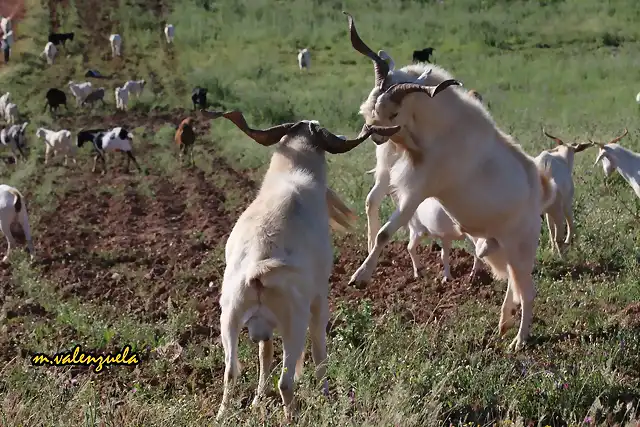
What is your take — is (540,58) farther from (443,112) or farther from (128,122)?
(443,112)

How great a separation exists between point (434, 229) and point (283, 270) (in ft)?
12.2

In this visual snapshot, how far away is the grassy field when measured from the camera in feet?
15.5

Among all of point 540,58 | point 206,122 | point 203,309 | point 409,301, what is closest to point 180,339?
point 203,309

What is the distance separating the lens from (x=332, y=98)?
23578 millimetres

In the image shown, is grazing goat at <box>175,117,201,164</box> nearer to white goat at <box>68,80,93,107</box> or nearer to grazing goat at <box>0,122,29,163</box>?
grazing goat at <box>0,122,29,163</box>

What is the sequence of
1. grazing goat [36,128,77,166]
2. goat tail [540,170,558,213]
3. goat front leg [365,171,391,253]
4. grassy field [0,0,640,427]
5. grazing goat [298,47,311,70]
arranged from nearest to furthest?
grassy field [0,0,640,427] → goat tail [540,170,558,213] → goat front leg [365,171,391,253] → grazing goat [36,128,77,166] → grazing goat [298,47,311,70]

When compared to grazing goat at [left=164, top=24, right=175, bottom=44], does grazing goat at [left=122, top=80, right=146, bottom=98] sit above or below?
below

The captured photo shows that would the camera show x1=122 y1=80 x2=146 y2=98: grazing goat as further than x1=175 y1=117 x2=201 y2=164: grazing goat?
Yes

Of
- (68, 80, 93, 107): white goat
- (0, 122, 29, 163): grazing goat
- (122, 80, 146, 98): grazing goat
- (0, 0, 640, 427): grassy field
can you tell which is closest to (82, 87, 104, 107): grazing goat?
(68, 80, 93, 107): white goat

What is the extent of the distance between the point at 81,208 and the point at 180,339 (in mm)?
6860

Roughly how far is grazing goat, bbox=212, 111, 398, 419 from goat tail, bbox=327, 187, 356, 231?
12cm

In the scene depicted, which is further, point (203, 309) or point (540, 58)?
point (540, 58)

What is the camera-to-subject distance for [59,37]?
105 feet
